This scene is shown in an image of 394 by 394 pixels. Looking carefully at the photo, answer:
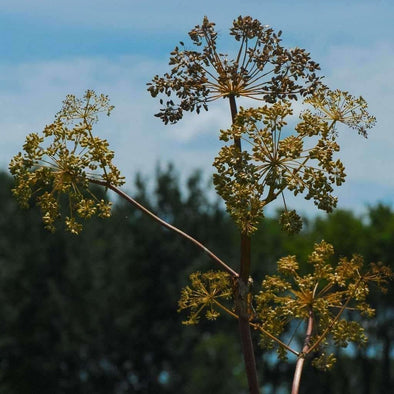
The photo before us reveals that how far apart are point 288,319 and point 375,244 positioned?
27906 millimetres

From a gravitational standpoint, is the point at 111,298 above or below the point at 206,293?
above

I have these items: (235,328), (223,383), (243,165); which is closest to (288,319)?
(243,165)

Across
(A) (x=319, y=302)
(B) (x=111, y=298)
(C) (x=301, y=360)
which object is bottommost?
(C) (x=301, y=360)

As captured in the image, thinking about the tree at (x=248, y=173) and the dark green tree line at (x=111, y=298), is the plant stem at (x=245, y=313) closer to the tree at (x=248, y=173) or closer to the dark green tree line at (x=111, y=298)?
the tree at (x=248, y=173)

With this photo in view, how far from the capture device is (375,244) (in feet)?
108

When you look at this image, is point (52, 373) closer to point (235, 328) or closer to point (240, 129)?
point (235, 328)

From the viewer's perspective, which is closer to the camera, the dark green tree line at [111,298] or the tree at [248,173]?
the tree at [248,173]

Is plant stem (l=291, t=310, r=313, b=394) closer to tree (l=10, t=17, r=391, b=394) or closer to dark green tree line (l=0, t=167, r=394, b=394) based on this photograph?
tree (l=10, t=17, r=391, b=394)

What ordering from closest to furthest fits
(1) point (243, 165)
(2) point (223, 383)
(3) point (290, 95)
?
(1) point (243, 165) → (3) point (290, 95) → (2) point (223, 383)

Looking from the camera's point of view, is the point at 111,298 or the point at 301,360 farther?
the point at 111,298

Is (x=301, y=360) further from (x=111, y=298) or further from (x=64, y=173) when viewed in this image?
(x=111, y=298)

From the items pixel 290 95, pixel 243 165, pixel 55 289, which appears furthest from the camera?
pixel 55 289

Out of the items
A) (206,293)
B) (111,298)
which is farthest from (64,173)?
(111,298)

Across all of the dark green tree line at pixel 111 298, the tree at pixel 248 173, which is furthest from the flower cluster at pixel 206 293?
the dark green tree line at pixel 111 298
